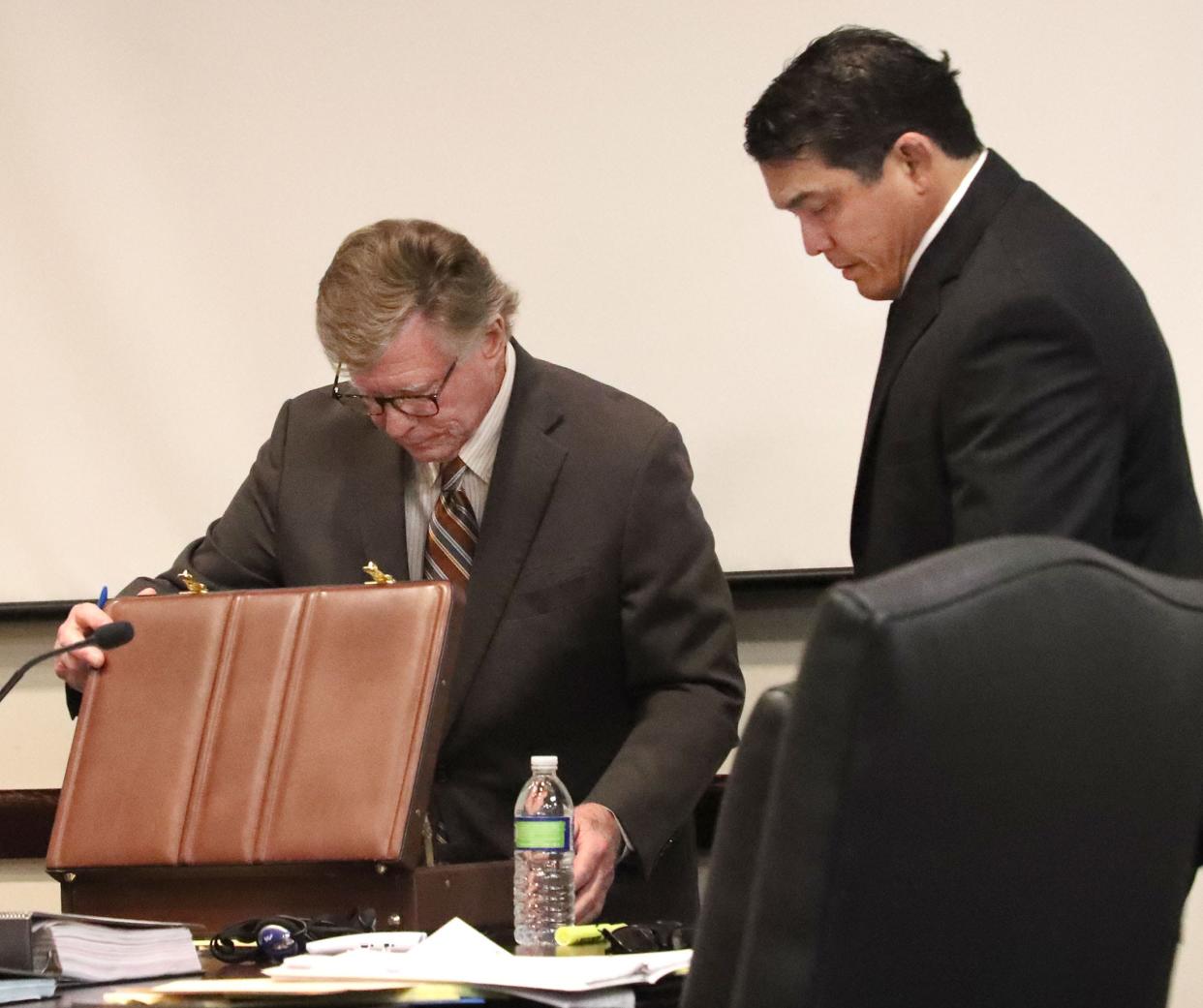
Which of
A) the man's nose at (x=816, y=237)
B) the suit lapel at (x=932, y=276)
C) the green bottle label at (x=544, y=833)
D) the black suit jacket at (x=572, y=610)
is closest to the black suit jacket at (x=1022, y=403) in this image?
the suit lapel at (x=932, y=276)

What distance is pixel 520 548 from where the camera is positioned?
2531mm

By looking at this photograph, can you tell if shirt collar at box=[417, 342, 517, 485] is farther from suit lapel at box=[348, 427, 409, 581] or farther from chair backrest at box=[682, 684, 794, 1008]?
chair backrest at box=[682, 684, 794, 1008]

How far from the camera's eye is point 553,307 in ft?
9.97

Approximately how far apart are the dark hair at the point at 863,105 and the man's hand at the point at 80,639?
3.77ft

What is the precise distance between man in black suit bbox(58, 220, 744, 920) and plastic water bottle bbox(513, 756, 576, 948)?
291 millimetres

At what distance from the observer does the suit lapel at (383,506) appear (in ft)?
8.44

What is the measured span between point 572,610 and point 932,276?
86 centimetres

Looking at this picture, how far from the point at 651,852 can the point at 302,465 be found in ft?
2.89

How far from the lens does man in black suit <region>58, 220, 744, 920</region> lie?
2.46m

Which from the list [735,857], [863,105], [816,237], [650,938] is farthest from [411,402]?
[735,857]

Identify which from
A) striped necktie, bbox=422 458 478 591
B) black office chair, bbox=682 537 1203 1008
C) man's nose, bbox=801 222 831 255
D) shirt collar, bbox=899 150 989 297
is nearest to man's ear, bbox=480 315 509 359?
striped necktie, bbox=422 458 478 591

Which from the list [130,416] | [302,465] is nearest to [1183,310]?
[302,465]

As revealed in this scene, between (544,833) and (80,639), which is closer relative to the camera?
(544,833)

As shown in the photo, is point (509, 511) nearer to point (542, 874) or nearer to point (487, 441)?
point (487, 441)
